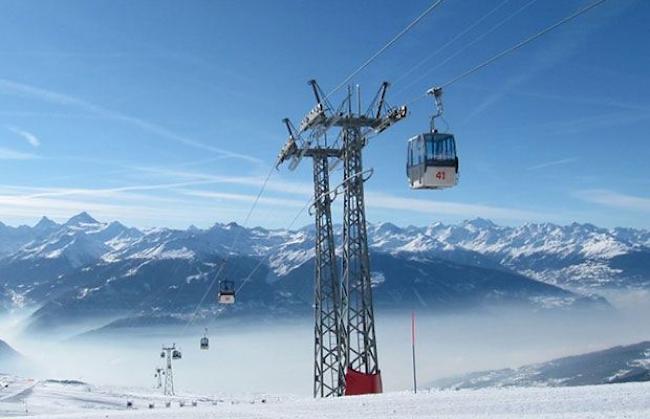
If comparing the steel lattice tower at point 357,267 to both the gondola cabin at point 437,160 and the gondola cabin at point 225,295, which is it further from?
the gondola cabin at point 225,295

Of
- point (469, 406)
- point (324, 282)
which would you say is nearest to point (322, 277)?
point (324, 282)

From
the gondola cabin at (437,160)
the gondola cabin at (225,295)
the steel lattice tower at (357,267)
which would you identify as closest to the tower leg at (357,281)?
the steel lattice tower at (357,267)

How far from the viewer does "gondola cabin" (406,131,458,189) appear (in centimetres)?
2633

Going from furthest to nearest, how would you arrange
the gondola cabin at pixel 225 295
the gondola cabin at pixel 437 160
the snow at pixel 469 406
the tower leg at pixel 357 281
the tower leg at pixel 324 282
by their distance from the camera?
the gondola cabin at pixel 225 295 → the tower leg at pixel 324 282 → the tower leg at pixel 357 281 → the gondola cabin at pixel 437 160 → the snow at pixel 469 406

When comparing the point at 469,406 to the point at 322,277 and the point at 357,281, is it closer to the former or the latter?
the point at 357,281

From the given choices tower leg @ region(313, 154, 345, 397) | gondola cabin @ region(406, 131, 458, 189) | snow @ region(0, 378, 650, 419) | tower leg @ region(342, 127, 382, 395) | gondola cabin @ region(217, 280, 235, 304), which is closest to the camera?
snow @ region(0, 378, 650, 419)

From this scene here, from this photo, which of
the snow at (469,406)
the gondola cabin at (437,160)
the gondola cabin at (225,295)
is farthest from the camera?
the gondola cabin at (225,295)

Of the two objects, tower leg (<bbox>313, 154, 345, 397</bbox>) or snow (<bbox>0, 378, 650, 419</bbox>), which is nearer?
snow (<bbox>0, 378, 650, 419</bbox>)

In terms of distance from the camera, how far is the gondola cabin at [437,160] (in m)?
26.3

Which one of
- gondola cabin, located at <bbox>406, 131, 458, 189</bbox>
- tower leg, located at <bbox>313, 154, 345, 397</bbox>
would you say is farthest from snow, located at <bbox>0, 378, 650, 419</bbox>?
tower leg, located at <bbox>313, 154, 345, 397</bbox>

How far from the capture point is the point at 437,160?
26.4 meters

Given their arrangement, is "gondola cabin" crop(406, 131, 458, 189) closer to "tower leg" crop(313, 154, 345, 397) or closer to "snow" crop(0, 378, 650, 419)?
"snow" crop(0, 378, 650, 419)

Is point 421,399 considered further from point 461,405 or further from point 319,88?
point 319,88

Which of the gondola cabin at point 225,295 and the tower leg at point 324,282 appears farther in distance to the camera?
the gondola cabin at point 225,295
